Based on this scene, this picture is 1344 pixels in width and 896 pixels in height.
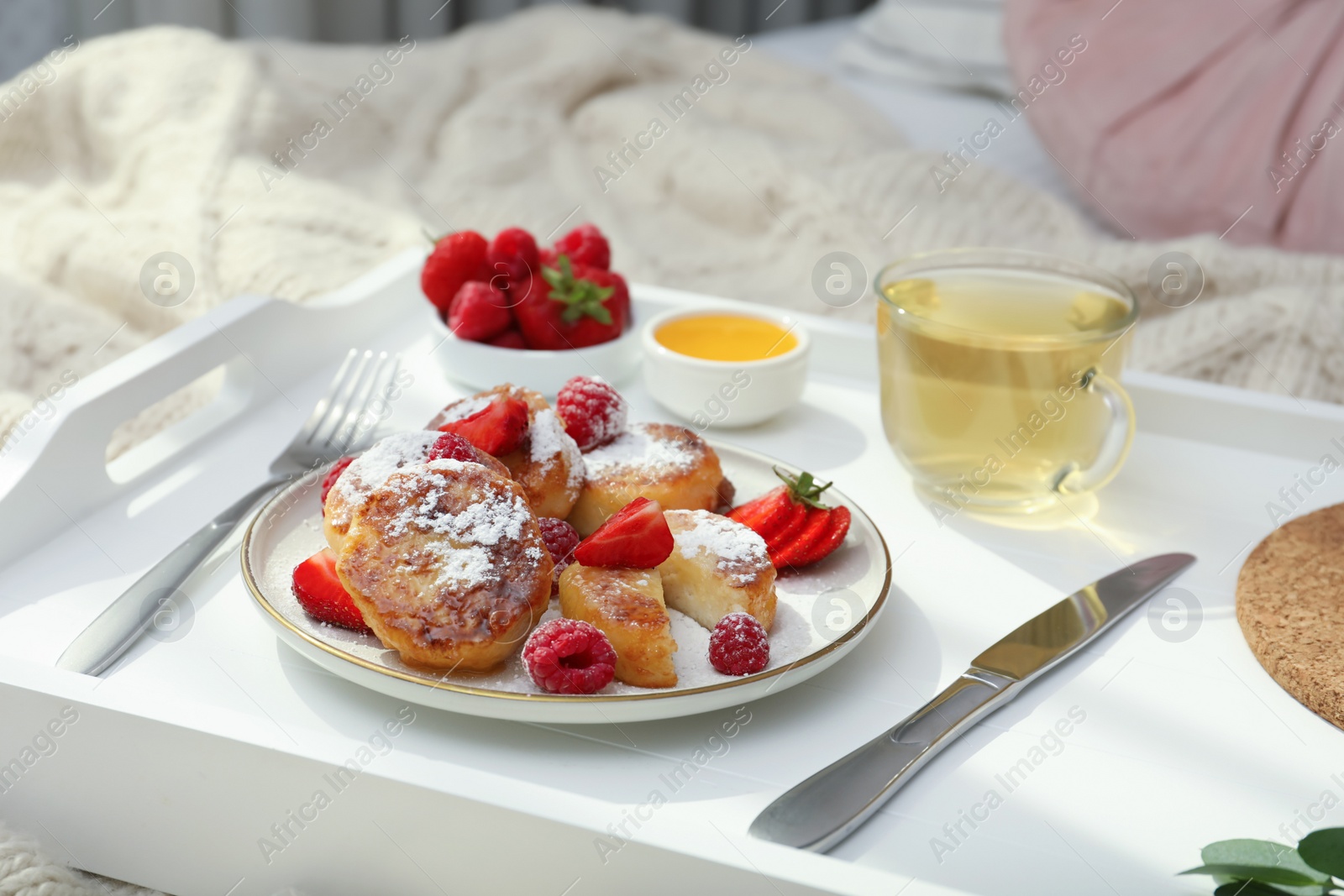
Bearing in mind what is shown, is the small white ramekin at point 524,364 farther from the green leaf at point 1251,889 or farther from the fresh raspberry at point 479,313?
the green leaf at point 1251,889

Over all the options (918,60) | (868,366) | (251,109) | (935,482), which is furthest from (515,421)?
(918,60)

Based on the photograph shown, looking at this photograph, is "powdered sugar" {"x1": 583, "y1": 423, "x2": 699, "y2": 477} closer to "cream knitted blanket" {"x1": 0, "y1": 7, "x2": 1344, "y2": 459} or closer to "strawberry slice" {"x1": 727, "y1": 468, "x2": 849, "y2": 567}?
"strawberry slice" {"x1": 727, "y1": 468, "x2": 849, "y2": 567}

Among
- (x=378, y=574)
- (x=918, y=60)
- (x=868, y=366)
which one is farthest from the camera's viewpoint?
(x=918, y=60)

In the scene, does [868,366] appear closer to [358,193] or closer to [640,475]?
[640,475]

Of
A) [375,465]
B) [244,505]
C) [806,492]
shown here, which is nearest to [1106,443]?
[806,492]

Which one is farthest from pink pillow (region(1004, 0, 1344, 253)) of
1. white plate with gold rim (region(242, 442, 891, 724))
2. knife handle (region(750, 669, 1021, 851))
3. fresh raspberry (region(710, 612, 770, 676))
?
fresh raspberry (region(710, 612, 770, 676))

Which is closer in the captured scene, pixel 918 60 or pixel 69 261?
pixel 69 261

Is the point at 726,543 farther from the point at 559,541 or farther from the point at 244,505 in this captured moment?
the point at 244,505

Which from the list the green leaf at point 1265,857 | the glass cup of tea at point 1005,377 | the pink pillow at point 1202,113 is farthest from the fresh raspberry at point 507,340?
the pink pillow at point 1202,113
